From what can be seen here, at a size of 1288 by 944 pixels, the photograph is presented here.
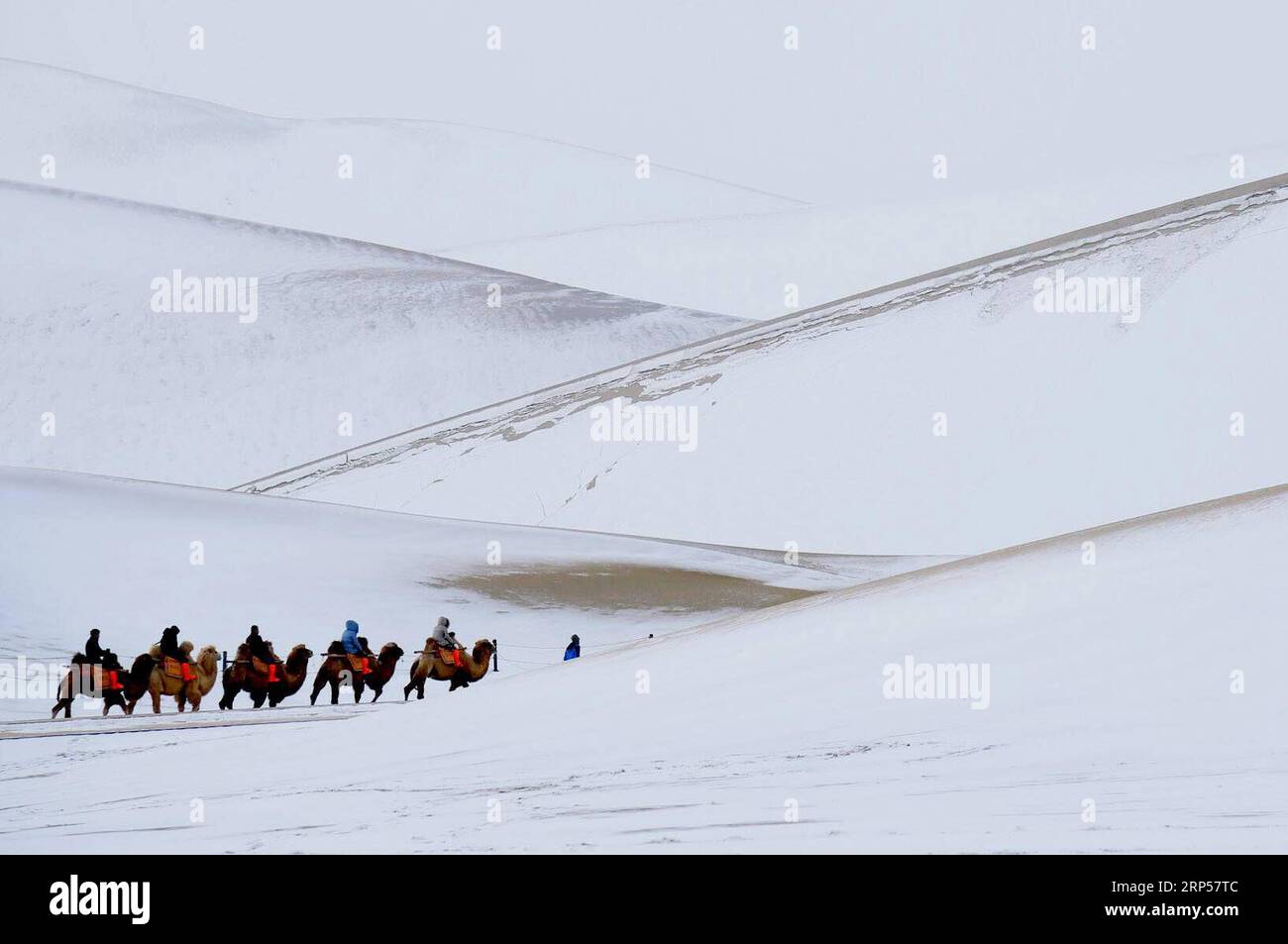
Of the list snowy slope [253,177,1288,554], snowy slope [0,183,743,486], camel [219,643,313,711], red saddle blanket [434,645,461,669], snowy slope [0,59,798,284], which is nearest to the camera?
camel [219,643,313,711]

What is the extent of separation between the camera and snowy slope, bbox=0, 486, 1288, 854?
4.32 metres

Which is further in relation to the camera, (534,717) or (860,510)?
(860,510)

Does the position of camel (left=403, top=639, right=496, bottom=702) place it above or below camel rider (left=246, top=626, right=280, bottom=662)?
below

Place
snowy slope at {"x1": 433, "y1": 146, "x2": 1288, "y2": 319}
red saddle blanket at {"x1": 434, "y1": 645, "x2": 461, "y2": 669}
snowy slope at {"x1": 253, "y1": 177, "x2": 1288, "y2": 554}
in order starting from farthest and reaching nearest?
snowy slope at {"x1": 433, "y1": 146, "x2": 1288, "y2": 319}, snowy slope at {"x1": 253, "y1": 177, "x2": 1288, "y2": 554}, red saddle blanket at {"x1": 434, "y1": 645, "x2": 461, "y2": 669}

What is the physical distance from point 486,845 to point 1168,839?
5.77ft

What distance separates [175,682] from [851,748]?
16.2 ft

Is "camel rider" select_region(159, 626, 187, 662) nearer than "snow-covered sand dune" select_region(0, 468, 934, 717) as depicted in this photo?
Yes

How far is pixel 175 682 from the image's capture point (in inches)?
348

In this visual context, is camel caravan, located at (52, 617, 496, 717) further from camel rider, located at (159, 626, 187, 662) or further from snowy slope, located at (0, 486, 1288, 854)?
snowy slope, located at (0, 486, 1288, 854)

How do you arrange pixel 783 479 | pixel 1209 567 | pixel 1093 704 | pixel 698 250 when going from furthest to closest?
pixel 698 250, pixel 783 479, pixel 1209 567, pixel 1093 704

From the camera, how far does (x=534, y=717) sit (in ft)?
20.9

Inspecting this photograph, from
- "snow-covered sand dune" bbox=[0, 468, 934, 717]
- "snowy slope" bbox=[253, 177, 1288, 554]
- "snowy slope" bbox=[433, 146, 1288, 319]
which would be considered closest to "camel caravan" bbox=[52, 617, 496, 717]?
"snow-covered sand dune" bbox=[0, 468, 934, 717]
